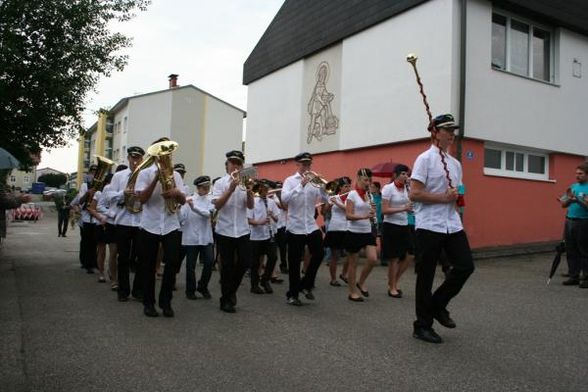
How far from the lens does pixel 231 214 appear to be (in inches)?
262

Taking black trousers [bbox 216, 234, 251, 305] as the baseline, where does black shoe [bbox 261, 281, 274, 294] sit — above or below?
below

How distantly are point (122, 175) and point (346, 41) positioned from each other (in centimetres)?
1055

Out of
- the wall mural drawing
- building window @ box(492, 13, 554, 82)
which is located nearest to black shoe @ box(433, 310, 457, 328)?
building window @ box(492, 13, 554, 82)

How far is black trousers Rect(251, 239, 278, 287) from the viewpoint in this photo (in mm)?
8387

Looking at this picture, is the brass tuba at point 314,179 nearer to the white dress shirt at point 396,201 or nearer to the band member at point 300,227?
the band member at point 300,227

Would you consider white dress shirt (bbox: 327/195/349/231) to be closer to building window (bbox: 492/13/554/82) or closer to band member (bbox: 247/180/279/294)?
band member (bbox: 247/180/279/294)

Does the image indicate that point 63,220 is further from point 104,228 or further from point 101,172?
point 104,228

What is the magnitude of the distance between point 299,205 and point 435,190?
2.34 metres

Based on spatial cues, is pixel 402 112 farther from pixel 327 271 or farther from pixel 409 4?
pixel 327 271

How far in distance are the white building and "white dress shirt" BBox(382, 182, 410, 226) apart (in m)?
5.25

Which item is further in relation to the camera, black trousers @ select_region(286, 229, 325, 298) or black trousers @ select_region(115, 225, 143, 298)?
black trousers @ select_region(115, 225, 143, 298)

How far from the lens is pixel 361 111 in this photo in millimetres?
15594

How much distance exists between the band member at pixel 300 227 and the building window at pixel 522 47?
8680mm

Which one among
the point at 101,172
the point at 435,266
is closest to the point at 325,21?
the point at 101,172
